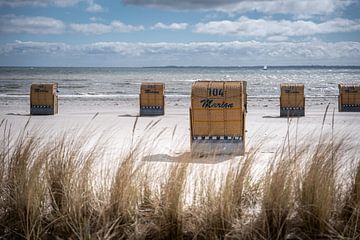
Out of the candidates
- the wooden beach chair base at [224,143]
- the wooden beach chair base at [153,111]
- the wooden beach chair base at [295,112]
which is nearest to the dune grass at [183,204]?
the wooden beach chair base at [224,143]

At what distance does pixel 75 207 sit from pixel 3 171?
1108mm

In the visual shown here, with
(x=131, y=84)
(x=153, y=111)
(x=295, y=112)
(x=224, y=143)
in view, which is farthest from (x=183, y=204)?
(x=131, y=84)

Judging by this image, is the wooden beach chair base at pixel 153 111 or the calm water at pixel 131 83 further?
the calm water at pixel 131 83

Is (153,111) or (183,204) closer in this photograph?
(183,204)

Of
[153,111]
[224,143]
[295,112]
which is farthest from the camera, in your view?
[153,111]

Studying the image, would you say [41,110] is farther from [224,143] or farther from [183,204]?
[183,204]

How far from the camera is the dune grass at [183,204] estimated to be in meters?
4.30

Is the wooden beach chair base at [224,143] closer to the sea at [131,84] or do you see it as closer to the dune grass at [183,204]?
the dune grass at [183,204]

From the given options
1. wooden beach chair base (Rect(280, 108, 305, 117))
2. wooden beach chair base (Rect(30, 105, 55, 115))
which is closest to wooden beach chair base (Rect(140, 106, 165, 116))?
wooden beach chair base (Rect(30, 105, 55, 115))

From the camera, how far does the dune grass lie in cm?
430

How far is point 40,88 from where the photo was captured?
18.6 meters

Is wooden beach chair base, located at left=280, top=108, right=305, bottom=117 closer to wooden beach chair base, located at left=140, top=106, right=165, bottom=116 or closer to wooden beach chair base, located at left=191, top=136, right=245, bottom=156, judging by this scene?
wooden beach chair base, located at left=140, top=106, right=165, bottom=116

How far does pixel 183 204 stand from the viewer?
4539 mm

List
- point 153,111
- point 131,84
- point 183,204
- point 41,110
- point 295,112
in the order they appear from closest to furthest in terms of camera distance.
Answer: point 183,204, point 295,112, point 41,110, point 153,111, point 131,84
